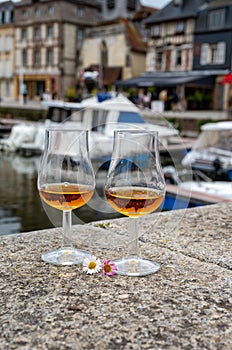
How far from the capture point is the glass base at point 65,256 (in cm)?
175

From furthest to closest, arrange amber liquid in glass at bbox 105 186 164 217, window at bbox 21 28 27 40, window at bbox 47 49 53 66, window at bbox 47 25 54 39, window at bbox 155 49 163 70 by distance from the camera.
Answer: window at bbox 21 28 27 40
window at bbox 47 49 53 66
window at bbox 47 25 54 39
window at bbox 155 49 163 70
amber liquid in glass at bbox 105 186 164 217

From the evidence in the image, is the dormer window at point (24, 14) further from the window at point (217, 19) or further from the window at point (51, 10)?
the window at point (217, 19)

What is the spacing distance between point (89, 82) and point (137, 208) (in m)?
38.7

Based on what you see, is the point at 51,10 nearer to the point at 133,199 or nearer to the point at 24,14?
the point at 24,14

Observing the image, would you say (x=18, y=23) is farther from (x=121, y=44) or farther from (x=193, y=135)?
(x=193, y=135)

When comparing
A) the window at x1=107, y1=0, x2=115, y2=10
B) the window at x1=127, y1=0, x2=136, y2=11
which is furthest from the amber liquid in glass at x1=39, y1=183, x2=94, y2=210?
the window at x1=107, y1=0, x2=115, y2=10

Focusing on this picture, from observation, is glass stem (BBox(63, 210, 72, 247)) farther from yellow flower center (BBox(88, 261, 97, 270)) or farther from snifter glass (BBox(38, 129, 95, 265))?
yellow flower center (BBox(88, 261, 97, 270))

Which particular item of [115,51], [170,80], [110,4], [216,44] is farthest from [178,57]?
[110,4]

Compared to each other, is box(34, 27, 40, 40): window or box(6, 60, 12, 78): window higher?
box(34, 27, 40, 40): window

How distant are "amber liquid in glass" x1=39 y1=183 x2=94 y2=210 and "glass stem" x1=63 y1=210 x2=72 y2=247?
5 cm

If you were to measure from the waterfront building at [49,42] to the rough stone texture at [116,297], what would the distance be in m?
39.2

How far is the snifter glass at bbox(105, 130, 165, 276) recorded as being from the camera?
1597 millimetres

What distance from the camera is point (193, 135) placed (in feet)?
66.2

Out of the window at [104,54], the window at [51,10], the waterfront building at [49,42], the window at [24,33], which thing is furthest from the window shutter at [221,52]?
the window at [24,33]
